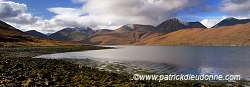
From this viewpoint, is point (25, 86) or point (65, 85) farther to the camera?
point (65, 85)

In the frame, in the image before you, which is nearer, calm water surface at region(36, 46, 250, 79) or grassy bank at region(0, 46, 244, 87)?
grassy bank at region(0, 46, 244, 87)

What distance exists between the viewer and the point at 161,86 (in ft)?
51.0

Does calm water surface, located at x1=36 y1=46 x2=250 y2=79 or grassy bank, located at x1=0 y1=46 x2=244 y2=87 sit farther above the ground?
grassy bank, located at x1=0 y1=46 x2=244 y2=87

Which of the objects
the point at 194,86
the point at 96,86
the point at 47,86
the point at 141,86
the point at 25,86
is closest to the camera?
the point at 25,86

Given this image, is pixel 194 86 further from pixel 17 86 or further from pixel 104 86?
pixel 17 86

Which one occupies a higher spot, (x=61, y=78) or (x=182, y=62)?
(x=61, y=78)

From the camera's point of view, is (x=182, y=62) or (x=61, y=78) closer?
(x=61, y=78)

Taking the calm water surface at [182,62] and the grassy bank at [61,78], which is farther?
the calm water surface at [182,62]

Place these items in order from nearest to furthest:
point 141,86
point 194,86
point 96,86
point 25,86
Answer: point 25,86 → point 96,86 → point 141,86 → point 194,86

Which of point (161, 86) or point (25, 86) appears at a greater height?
point (25, 86)

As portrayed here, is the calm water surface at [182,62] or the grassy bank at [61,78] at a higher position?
the grassy bank at [61,78]

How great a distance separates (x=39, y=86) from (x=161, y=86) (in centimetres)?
1079

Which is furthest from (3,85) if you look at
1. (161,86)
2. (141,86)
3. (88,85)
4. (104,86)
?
(161,86)

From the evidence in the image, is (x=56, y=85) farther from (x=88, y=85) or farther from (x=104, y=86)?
(x=104, y=86)
